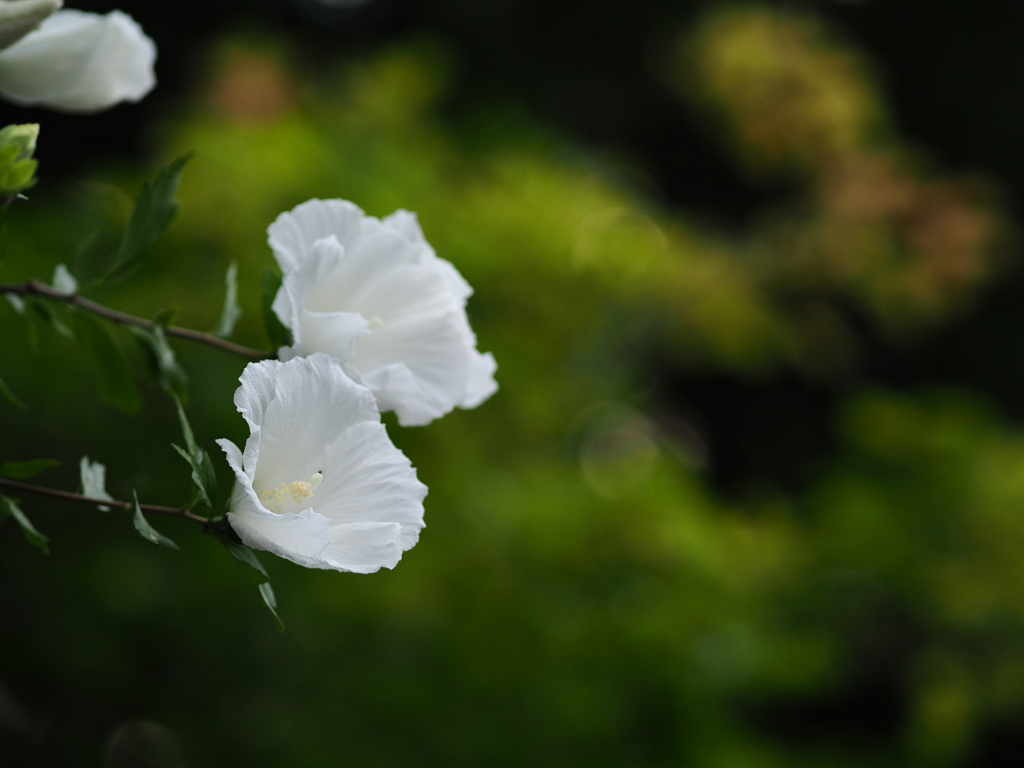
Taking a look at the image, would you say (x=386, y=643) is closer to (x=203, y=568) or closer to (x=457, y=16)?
(x=203, y=568)

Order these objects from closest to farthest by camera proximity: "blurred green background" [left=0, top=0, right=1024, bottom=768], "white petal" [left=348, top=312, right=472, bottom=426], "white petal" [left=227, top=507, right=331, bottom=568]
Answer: "white petal" [left=227, top=507, right=331, bottom=568] < "white petal" [left=348, top=312, right=472, bottom=426] < "blurred green background" [left=0, top=0, right=1024, bottom=768]

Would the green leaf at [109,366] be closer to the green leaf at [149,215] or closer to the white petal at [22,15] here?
the green leaf at [149,215]

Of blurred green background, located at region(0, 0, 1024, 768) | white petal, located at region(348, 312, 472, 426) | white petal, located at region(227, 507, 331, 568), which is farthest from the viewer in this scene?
blurred green background, located at region(0, 0, 1024, 768)

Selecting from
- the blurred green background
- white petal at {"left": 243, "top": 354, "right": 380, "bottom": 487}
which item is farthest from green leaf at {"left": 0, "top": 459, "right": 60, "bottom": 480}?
the blurred green background

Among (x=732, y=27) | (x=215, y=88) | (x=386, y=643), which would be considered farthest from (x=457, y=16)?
(x=386, y=643)

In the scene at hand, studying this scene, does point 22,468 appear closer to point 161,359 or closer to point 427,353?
point 161,359

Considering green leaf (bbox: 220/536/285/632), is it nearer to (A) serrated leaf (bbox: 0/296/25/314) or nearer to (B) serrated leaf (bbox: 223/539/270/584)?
(B) serrated leaf (bbox: 223/539/270/584)

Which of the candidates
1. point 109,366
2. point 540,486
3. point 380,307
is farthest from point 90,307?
point 540,486
